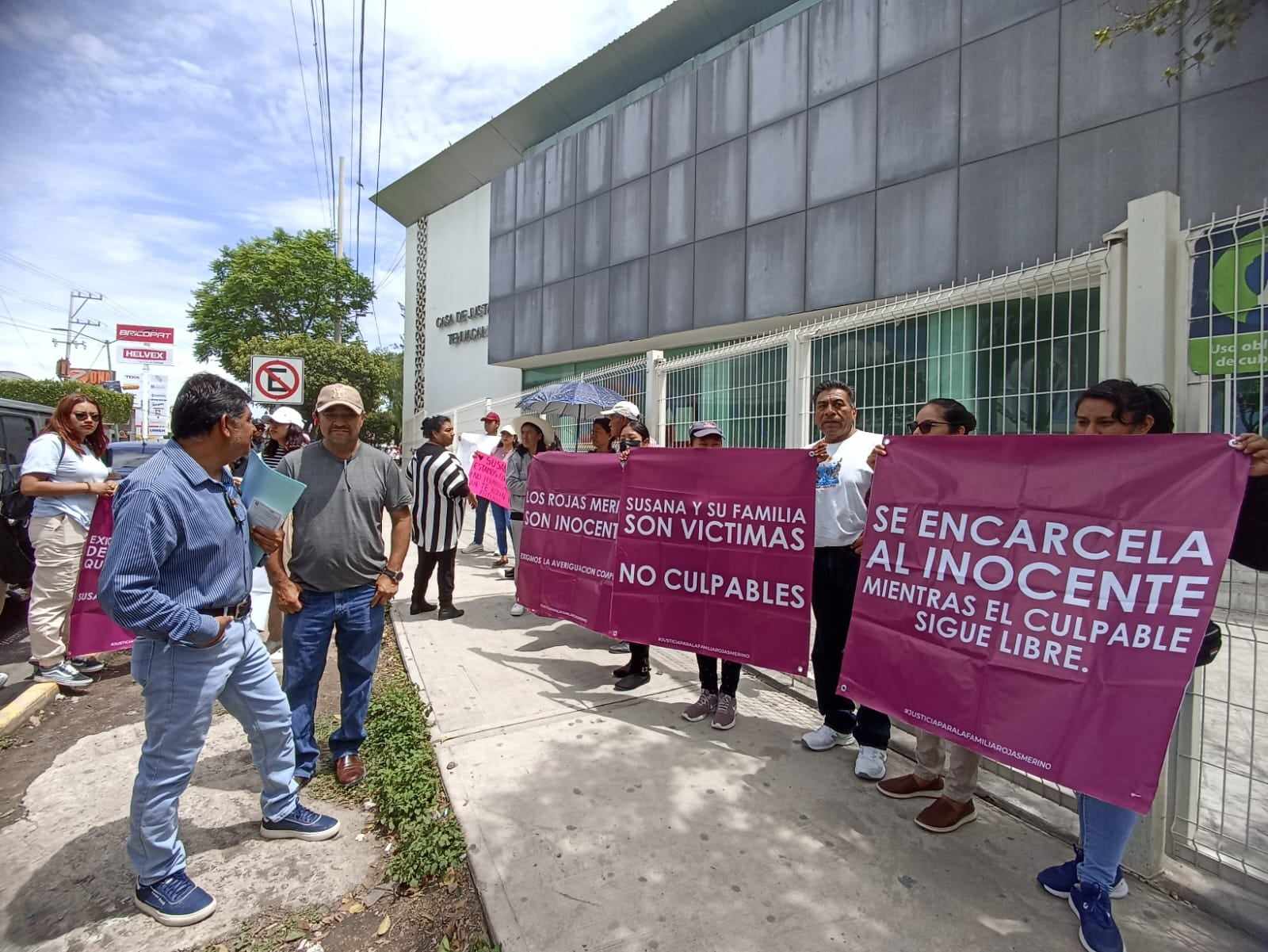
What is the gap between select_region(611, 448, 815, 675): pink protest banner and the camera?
3.41m

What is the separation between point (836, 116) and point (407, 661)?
12.2 m

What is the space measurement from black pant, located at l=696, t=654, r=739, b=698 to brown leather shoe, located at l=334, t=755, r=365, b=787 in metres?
1.87

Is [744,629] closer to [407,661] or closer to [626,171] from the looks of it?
[407,661]

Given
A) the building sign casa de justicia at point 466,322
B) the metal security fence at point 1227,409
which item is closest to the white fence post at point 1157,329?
the metal security fence at point 1227,409

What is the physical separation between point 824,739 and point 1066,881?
1.20m

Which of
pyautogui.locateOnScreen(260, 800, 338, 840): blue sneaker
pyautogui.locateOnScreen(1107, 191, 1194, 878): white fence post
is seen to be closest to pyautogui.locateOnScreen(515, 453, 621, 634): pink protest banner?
pyautogui.locateOnScreen(260, 800, 338, 840): blue sneaker

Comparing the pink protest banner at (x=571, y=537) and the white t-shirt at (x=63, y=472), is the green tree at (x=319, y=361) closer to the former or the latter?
the white t-shirt at (x=63, y=472)

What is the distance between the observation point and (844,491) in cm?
321

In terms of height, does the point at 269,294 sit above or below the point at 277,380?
above

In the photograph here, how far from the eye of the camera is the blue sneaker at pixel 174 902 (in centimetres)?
221

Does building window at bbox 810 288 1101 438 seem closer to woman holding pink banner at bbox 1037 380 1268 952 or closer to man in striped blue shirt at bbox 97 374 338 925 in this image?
woman holding pink banner at bbox 1037 380 1268 952

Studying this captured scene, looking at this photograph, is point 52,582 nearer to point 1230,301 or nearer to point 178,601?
point 178,601

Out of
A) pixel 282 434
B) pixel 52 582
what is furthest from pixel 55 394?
pixel 52 582

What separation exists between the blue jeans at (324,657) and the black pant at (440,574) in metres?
2.49
